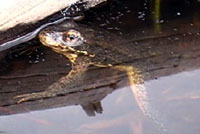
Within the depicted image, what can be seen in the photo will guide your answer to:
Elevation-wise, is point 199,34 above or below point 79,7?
below

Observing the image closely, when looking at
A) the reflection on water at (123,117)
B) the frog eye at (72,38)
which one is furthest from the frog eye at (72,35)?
the reflection on water at (123,117)

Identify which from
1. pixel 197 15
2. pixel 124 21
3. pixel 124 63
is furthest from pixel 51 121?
pixel 197 15

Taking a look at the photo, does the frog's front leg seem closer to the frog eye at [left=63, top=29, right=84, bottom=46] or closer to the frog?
the frog

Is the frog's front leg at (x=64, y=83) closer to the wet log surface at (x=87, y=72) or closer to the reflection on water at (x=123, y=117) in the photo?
the wet log surface at (x=87, y=72)

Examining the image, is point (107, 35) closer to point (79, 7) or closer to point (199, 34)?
point (79, 7)

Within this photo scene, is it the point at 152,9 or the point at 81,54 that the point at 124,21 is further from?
the point at 81,54

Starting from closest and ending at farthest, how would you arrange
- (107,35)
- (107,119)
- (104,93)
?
(107,119)
(104,93)
(107,35)

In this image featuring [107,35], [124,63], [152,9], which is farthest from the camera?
[152,9]

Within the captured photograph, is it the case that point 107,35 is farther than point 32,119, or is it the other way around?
point 107,35
